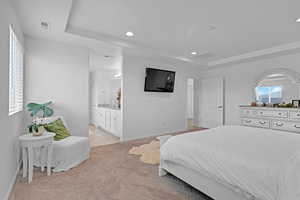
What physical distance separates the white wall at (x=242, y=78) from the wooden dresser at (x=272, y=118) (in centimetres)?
68

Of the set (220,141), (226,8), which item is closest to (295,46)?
(226,8)

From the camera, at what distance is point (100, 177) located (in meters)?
2.42

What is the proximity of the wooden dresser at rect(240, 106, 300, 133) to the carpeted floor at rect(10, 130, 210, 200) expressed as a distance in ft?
10.7

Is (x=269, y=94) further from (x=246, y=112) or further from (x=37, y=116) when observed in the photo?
(x=37, y=116)

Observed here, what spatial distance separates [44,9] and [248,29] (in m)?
3.52

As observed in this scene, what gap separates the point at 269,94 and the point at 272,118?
3.04 feet

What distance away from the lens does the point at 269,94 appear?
4586 millimetres

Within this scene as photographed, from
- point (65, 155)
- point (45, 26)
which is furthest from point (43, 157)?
point (45, 26)

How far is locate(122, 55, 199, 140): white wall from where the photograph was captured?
4.51 m

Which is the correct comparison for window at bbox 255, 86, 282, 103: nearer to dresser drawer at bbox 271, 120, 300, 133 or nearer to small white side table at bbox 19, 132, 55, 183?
dresser drawer at bbox 271, 120, 300, 133

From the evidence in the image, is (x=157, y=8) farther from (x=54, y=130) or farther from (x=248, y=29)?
(x=54, y=130)

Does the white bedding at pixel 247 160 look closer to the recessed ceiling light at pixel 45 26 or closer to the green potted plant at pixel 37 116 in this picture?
the green potted plant at pixel 37 116

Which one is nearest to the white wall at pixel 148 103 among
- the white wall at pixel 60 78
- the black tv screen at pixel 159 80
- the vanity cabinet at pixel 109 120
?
the black tv screen at pixel 159 80

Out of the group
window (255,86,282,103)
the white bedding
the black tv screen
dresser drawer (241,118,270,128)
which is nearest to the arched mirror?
window (255,86,282,103)
